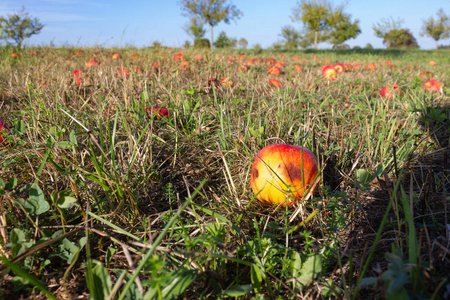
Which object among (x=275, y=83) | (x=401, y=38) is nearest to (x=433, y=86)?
(x=275, y=83)

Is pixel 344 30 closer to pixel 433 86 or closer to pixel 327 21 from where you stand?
pixel 327 21

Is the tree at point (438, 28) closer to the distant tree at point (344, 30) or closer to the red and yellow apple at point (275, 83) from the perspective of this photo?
the distant tree at point (344, 30)

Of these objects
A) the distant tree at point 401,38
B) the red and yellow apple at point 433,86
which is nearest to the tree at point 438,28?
the distant tree at point 401,38

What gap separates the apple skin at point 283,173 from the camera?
1490 mm

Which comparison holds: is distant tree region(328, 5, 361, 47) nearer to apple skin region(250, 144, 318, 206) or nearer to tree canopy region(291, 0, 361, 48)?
tree canopy region(291, 0, 361, 48)

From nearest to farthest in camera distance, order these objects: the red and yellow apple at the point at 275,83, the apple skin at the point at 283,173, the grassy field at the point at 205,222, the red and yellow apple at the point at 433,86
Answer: the grassy field at the point at 205,222, the apple skin at the point at 283,173, the red and yellow apple at the point at 275,83, the red and yellow apple at the point at 433,86

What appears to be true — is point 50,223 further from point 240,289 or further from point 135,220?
point 240,289

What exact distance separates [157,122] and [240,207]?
114 centimetres

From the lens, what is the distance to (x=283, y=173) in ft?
4.88

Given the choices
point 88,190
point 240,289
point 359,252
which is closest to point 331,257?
point 359,252

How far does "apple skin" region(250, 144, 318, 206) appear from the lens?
149cm

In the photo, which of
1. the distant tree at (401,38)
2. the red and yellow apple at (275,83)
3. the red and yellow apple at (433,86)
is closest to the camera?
the red and yellow apple at (275,83)

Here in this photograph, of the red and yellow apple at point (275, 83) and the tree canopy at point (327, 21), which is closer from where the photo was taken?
the red and yellow apple at point (275, 83)

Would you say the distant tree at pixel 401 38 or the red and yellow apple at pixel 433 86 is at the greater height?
the distant tree at pixel 401 38
